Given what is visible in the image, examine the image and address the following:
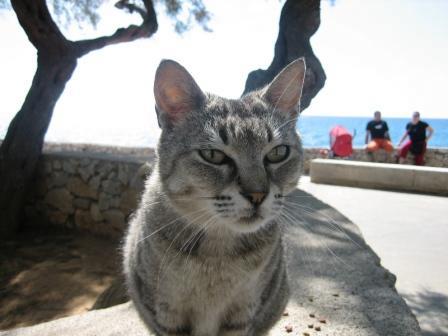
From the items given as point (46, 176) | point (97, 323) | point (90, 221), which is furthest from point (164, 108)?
point (46, 176)

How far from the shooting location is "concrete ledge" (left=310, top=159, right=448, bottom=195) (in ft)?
23.9

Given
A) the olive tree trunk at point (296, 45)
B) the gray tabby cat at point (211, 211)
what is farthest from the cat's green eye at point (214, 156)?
the olive tree trunk at point (296, 45)

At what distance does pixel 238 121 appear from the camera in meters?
1.66

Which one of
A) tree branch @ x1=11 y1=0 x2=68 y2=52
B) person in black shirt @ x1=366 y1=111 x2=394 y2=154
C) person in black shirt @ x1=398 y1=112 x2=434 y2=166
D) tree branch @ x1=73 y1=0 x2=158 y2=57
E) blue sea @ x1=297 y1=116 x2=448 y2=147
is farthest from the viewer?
blue sea @ x1=297 y1=116 x2=448 y2=147

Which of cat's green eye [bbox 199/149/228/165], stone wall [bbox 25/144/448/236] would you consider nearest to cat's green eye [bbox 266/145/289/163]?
cat's green eye [bbox 199/149/228/165]

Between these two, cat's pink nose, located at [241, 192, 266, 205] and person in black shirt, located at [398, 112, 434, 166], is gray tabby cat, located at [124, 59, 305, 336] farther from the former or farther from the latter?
person in black shirt, located at [398, 112, 434, 166]

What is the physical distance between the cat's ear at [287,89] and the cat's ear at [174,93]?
40 centimetres

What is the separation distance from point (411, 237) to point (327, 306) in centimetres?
322

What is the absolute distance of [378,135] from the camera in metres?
9.94

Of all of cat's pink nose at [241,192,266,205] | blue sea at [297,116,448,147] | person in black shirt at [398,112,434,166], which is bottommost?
blue sea at [297,116,448,147]

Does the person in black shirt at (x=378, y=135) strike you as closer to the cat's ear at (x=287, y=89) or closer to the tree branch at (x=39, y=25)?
the tree branch at (x=39, y=25)

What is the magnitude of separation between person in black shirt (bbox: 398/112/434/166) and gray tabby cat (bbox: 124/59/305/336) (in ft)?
28.2

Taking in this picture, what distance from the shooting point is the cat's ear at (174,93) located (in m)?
1.66

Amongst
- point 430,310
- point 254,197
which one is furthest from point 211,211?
point 430,310
